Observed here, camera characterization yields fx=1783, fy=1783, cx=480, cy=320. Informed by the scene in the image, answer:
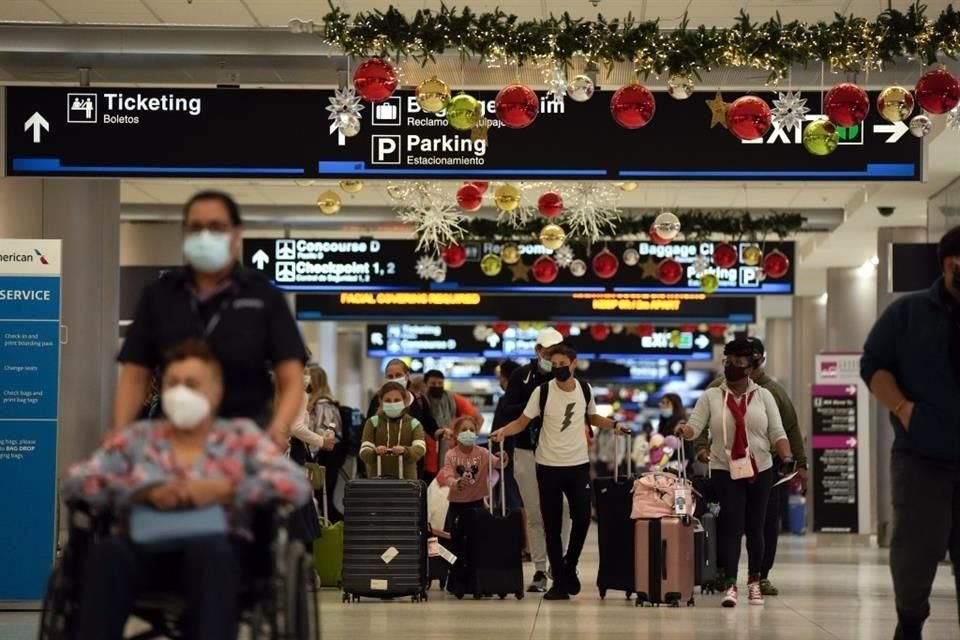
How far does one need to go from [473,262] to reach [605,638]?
40.1 feet

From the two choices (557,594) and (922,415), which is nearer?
(922,415)

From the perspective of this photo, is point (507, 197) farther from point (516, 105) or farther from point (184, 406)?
point (184, 406)

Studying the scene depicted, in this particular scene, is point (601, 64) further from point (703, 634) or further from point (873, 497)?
point (873, 497)

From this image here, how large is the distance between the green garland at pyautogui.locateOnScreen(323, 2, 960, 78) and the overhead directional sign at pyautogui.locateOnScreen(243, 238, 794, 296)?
9004 millimetres

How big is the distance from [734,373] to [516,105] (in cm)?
244

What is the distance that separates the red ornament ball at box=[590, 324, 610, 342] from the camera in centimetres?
3148

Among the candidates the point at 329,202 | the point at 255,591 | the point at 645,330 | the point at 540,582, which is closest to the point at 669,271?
the point at 329,202

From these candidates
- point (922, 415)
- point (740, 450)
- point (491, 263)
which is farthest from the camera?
point (491, 263)

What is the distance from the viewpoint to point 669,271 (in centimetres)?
1991

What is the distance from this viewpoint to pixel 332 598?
1193 cm

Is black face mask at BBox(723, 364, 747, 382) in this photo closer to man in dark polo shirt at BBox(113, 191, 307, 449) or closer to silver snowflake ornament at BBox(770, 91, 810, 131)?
silver snowflake ornament at BBox(770, 91, 810, 131)

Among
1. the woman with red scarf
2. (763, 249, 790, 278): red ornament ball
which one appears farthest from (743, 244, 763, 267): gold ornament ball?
the woman with red scarf

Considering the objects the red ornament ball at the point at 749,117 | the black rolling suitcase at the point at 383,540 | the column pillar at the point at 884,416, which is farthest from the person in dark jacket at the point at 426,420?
the column pillar at the point at 884,416

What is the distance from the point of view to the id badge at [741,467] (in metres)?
11.0
